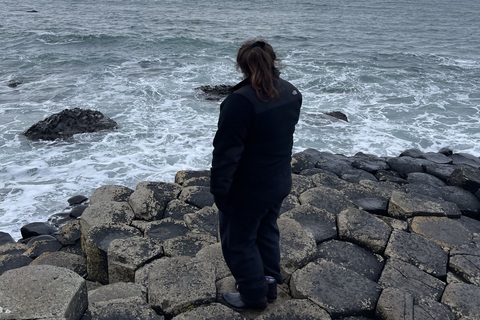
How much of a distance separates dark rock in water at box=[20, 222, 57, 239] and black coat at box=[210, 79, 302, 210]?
497 cm

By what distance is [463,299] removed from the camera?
3.66m

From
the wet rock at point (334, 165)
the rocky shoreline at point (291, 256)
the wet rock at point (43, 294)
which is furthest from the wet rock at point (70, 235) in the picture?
the wet rock at point (334, 165)

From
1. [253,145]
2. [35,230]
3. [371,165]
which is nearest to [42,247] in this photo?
[35,230]

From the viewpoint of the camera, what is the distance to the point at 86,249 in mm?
Result: 4594

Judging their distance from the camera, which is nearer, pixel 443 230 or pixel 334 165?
pixel 443 230

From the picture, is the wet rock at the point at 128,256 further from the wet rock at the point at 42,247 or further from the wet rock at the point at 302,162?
the wet rock at the point at 302,162

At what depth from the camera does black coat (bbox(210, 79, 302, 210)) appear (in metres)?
2.59

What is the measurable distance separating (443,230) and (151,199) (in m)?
3.31

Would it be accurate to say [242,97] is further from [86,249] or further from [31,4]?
[31,4]

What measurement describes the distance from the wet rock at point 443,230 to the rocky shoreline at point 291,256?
1 centimetres

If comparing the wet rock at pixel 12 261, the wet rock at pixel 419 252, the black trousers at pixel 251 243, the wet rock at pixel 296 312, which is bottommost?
the wet rock at pixel 12 261

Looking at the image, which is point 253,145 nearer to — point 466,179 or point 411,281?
point 411,281

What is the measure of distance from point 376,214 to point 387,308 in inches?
79.7

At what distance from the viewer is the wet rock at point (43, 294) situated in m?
2.93
